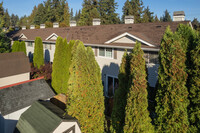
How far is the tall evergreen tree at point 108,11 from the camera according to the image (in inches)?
2032

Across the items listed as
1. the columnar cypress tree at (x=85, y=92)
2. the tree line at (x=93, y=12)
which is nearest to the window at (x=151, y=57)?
the columnar cypress tree at (x=85, y=92)

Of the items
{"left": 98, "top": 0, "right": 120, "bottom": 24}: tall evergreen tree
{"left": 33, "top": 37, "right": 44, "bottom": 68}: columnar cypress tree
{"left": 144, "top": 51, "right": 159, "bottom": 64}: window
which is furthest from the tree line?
{"left": 144, "top": 51, "right": 159, "bottom": 64}: window

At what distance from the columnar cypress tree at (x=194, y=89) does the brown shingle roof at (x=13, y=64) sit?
50.3 ft

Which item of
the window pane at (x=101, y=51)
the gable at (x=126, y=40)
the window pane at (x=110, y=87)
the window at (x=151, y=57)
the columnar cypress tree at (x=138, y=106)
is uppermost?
the gable at (x=126, y=40)

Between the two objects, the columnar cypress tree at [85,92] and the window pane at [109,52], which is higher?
the window pane at [109,52]

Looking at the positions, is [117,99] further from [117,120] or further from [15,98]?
[15,98]

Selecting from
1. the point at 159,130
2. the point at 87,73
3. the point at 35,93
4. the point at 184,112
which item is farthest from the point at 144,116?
the point at 35,93

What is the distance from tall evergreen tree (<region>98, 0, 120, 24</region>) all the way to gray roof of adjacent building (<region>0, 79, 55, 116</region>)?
4356 cm

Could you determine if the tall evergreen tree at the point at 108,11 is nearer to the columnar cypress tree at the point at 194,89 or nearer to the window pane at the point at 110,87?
the window pane at the point at 110,87

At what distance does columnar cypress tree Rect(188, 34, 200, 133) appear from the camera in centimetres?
588

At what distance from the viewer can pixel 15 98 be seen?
9672 millimetres

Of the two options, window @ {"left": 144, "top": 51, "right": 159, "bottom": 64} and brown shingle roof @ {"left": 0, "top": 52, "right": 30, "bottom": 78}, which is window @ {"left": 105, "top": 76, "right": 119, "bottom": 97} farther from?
brown shingle roof @ {"left": 0, "top": 52, "right": 30, "bottom": 78}

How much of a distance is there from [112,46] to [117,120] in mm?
7074

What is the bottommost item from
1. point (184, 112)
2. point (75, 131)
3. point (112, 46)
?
point (75, 131)
